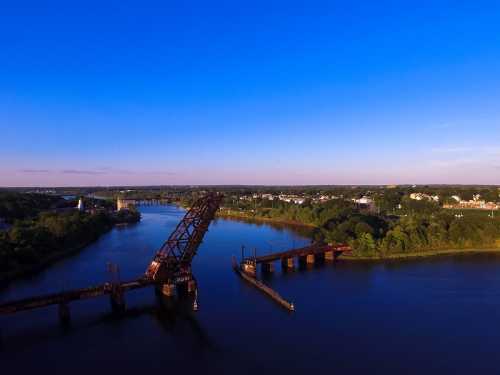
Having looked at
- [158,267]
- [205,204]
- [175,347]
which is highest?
[205,204]

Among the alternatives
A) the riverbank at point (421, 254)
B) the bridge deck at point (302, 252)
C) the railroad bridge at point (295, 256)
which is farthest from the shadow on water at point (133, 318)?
the riverbank at point (421, 254)

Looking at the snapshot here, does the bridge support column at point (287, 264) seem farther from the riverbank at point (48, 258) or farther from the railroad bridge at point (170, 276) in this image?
the riverbank at point (48, 258)

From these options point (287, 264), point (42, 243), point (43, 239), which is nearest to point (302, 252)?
point (287, 264)

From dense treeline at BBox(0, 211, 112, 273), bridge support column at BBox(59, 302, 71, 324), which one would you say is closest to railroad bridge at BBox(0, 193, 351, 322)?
bridge support column at BBox(59, 302, 71, 324)

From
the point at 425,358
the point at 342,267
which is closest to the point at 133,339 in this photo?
the point at 425,358

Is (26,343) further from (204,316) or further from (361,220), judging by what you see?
(361,220)

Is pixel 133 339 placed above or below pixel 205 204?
below
